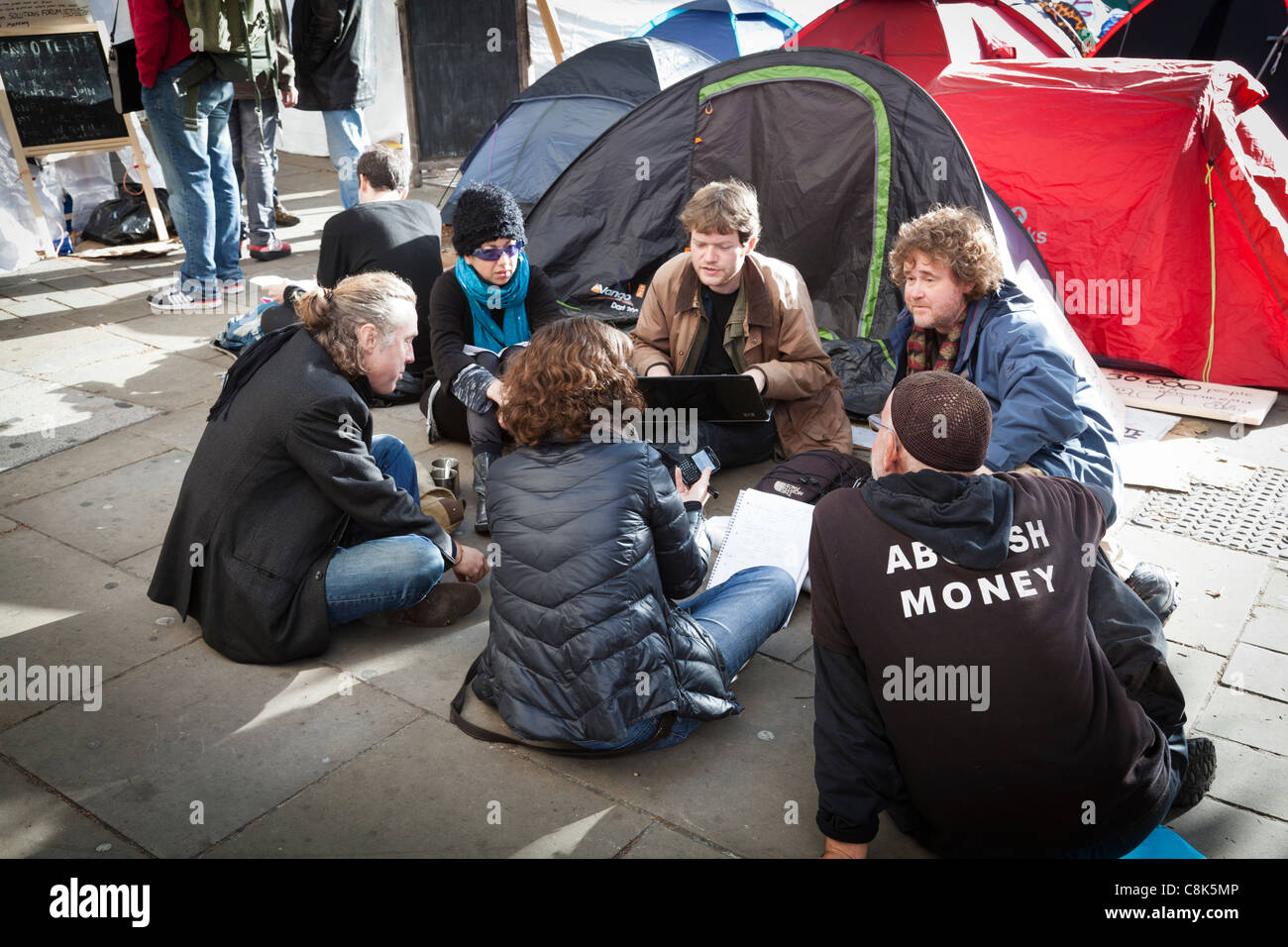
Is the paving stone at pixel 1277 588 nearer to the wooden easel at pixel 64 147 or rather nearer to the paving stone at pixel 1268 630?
the paving stone at pixel 1268 630

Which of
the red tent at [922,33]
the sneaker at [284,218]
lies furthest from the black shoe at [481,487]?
the sneaker at [284,218]

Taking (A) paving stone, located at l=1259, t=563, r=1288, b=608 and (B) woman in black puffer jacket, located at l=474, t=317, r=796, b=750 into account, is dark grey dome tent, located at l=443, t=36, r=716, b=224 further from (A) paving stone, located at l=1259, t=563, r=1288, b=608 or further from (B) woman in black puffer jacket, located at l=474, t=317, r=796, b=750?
(A) paving stone, located at l=1259, t=563, r=1288, b=608

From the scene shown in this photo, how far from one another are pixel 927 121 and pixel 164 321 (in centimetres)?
438

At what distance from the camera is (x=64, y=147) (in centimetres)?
720

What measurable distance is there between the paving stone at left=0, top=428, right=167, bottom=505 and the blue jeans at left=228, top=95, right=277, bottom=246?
279 centimetres

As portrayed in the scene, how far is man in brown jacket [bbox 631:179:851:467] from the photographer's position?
4250mm

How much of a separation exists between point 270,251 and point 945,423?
6.15m

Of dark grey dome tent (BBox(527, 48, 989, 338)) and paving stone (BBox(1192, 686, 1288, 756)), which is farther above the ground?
dark grey dome tent (BBox(527, 48, 989, 338))

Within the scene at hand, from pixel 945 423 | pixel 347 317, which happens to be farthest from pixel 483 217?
pixel 945 423

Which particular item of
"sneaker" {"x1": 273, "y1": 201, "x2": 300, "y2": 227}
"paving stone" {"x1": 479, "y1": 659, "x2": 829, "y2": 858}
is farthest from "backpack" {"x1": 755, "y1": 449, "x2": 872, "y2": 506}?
"sneaker" {"x1": 273, "y1": 201, "x2": 300, "y2": 227}

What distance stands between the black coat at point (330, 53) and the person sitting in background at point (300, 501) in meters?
4.45

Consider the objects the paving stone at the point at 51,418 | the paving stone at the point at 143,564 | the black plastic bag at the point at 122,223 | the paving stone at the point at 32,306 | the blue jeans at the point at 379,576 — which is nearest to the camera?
the blue jeans at the point at 379,576

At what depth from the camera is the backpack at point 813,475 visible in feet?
13.0
